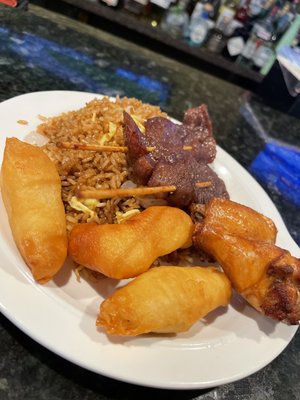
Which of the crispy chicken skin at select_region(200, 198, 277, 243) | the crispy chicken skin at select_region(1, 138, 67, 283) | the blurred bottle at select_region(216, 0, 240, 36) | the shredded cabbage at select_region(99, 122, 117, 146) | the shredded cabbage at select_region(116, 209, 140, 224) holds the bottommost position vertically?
the shredded cabbage at select_region(116, 209, 140, 224)

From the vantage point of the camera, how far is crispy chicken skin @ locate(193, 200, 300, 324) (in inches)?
73.0

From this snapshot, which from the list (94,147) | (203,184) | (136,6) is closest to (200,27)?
(136,6)

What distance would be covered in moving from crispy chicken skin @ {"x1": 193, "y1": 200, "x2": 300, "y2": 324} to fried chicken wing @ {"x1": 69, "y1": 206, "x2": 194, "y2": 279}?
0.21 m

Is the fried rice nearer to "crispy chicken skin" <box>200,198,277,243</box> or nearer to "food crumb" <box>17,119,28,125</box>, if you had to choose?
"food crumb" <box>17,119,28,125</box>

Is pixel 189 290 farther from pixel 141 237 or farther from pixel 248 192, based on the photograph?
pixel 248 192

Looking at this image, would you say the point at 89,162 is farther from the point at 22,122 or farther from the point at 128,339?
the point at 128,339

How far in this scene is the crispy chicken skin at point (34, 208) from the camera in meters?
1.66

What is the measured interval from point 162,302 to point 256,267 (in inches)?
22.5

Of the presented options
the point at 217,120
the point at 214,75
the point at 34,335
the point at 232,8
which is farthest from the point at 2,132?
the point at 232,8

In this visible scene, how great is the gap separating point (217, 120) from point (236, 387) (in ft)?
11.3

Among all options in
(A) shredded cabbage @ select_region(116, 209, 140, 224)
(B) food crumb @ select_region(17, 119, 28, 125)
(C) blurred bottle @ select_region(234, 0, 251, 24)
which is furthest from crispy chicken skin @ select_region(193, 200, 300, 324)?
(C) blurred bottle @ select_region(234, 0, 251, 24)

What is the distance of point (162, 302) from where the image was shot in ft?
5.41

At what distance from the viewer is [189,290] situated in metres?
1.75

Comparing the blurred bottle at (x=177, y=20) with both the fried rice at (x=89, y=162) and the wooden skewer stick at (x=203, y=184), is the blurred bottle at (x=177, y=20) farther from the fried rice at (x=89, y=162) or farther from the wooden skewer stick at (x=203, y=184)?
the wooden skewer stick at (x=203, y=184)
